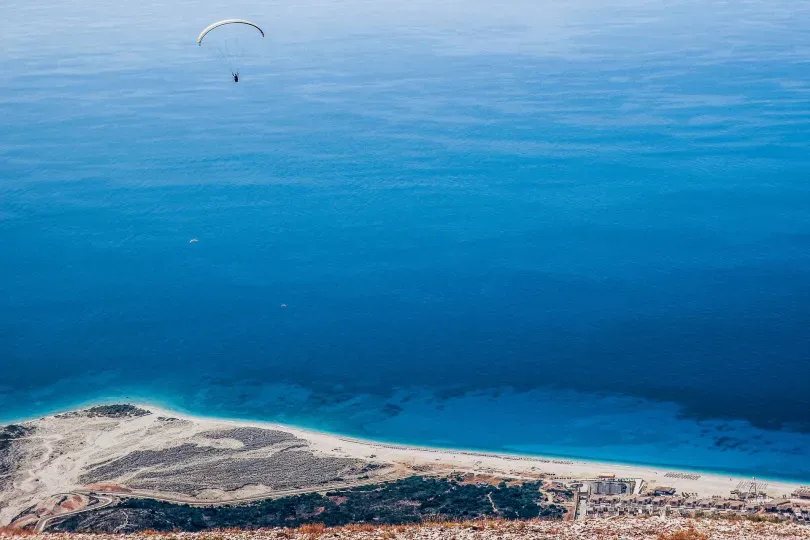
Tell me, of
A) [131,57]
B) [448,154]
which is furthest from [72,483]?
[131,57]

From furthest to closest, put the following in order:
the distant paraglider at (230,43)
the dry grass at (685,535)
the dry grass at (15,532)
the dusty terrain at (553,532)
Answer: the distant paraglider at (230,43), the dry grass at (15,532), the dusty terrain at (553,532), the dry grass at (685,535)

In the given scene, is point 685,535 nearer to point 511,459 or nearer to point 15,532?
point 511,459

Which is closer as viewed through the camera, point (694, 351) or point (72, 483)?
point (72, 483)

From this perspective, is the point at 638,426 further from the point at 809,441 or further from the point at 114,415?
the point at 114,415

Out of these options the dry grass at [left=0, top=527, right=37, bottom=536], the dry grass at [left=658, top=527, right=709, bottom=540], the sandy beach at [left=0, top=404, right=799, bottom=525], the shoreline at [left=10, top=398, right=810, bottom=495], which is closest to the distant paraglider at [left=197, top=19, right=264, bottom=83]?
the shoreline at [left=10, top=398, right=810, bottom=495]

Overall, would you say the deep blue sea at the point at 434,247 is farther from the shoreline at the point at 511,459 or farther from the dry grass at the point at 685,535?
the dry grass at the point at 685,535

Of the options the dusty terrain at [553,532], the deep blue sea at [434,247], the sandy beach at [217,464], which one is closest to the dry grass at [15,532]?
the sandy beach at [217,464]

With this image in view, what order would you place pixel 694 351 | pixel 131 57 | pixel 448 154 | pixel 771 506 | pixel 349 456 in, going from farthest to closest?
pixel 131 57 → pixel 448 154 → pixel 694 351 → pixel 349 456 → pixel 771 506
